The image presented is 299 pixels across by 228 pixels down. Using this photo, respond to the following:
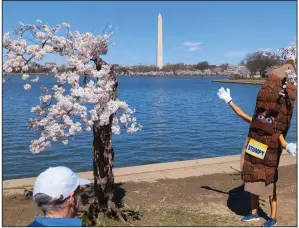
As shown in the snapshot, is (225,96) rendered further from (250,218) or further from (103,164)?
(103,164)

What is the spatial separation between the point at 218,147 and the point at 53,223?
46.4ft

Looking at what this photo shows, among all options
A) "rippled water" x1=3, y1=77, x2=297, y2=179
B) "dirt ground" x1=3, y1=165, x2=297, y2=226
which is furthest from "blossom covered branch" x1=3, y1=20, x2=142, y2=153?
"rippled water" x1=3, y1=77, x2=297, y2=179

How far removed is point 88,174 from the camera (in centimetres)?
841

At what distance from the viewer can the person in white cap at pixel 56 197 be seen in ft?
9.09

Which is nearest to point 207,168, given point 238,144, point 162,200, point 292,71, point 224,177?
point 224,177

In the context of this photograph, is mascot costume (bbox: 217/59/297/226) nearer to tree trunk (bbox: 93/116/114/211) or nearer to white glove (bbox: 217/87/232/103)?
white glove (bbox: 217/87/232/103)

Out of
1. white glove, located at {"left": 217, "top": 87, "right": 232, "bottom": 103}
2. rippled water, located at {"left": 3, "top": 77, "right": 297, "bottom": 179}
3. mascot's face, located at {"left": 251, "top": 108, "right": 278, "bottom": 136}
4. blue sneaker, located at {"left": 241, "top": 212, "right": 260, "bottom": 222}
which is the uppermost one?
white glove, located at {"left": 217, "top": 87, "right": 232, "bottom": 103}

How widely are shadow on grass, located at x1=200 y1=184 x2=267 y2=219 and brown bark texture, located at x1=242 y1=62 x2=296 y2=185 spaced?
2.75 ft

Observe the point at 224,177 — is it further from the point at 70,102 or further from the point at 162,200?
the point at 70,102

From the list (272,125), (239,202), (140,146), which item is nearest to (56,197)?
(272,125)

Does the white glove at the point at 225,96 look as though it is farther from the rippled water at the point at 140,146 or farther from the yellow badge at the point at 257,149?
the rippled water at the point at 140,146

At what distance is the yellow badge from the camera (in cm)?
569

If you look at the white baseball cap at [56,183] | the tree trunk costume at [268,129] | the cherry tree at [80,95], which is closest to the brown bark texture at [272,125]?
the tree trunk costume at [268,129]

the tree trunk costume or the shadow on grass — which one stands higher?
the tree trunk costume
